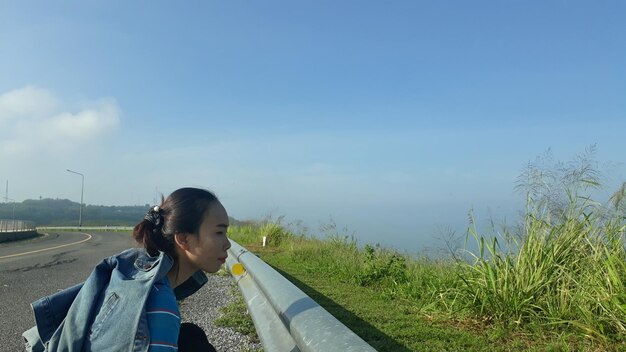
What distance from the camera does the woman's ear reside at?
256 centimetres

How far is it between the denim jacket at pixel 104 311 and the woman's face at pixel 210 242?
1.07 feet

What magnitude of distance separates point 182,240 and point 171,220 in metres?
0.11

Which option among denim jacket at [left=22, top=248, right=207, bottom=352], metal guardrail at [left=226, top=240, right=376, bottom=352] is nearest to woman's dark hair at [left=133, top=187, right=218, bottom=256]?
denim jacket at [left=22, top=248, right=207, bottom=352]

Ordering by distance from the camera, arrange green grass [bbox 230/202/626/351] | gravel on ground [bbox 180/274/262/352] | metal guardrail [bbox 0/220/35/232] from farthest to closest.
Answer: metal guardrail [bbox 0/220/35/232] → gravel on ground [bbox 180/274/262/352] → green grass [bbox 230/202/626/351]

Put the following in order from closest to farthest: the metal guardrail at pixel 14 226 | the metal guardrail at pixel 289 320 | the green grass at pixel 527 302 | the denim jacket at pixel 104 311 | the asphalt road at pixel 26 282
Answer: the denim jacket at pixel 104 311
the metal guardrail at pixel 289 320
the green grass at pixel 527 302
the asphalt road at pixel 26 282
the metal guardrail at pixel 14 226

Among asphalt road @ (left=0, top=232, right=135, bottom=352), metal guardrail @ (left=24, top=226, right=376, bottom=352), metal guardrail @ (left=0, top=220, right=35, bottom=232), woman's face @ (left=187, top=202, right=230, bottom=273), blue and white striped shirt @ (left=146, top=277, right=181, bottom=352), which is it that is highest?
metal guardrail @ (left=0, top=220, right=35, bottom=232)

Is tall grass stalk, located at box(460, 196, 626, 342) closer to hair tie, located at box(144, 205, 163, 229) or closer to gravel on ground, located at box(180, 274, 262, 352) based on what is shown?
gravel on ground, located at box(180, 274, 262, 352)

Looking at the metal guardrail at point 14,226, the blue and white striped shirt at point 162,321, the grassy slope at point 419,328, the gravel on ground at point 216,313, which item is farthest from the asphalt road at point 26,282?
the metal guardrail at point 14,226

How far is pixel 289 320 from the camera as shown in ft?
10.0

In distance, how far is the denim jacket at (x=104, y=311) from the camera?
1916 millimetres

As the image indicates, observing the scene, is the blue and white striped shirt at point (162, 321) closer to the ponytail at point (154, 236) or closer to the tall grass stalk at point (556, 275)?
the ponytail at point (154, 236)

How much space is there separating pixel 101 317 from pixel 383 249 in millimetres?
10907

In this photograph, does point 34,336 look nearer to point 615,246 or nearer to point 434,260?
point 615,246

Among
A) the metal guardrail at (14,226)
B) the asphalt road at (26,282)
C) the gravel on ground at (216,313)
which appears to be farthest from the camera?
the metal guardrail at (14,226)
